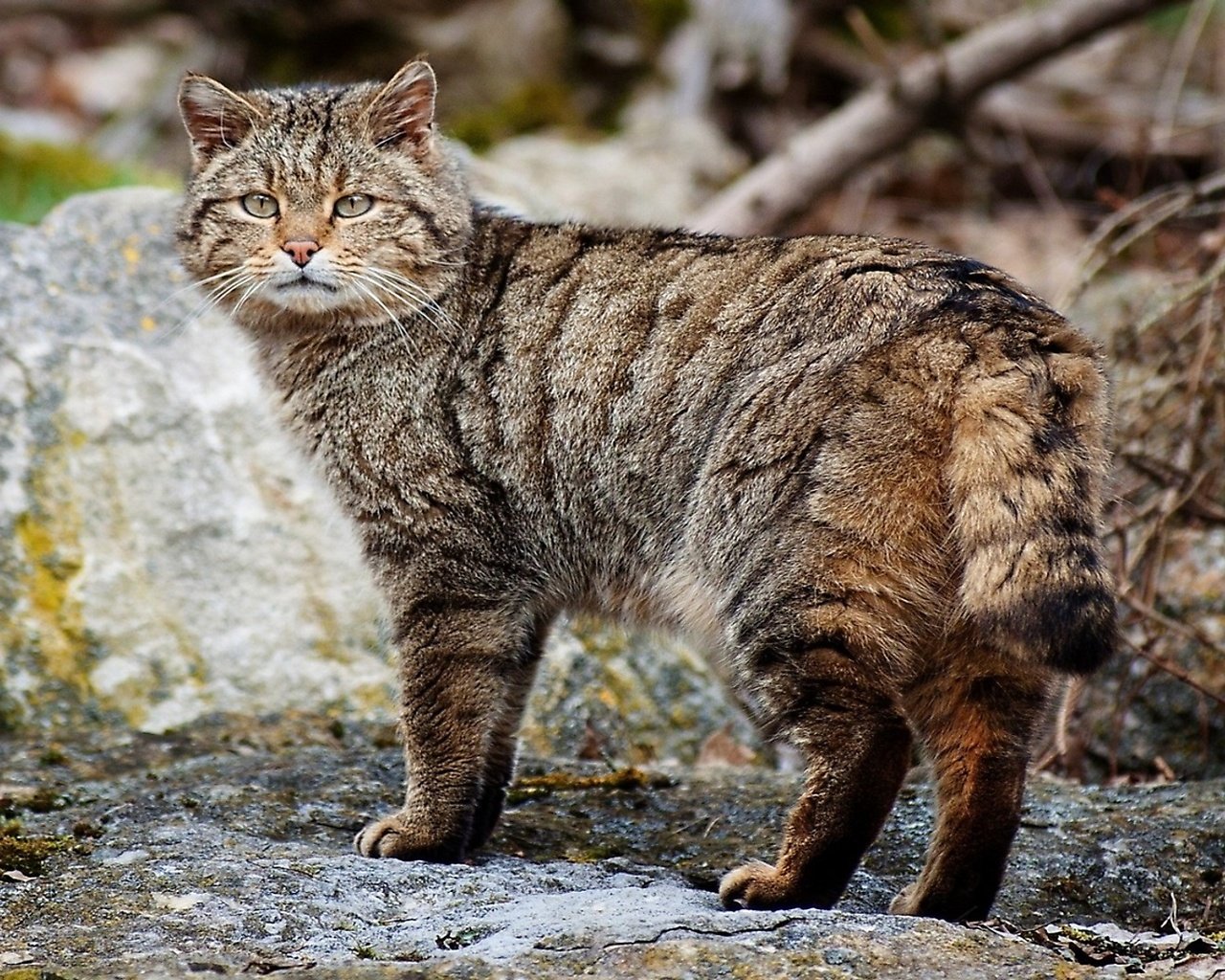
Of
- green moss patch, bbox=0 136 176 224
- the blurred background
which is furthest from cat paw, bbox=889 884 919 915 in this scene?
green moss patch, bbox=0 136 176 224

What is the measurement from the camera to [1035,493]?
11.1 feet

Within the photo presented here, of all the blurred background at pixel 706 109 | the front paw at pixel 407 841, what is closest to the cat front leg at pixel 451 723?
the front paw at pixel 407 841

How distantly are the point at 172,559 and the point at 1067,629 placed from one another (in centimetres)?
352

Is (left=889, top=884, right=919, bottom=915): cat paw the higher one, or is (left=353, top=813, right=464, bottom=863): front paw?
(left=889, top=884, right=919, bottom=915): cat paw

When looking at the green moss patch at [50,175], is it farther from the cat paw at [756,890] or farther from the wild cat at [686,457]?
the cat paw at [756,890]

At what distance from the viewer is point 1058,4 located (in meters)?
9.27

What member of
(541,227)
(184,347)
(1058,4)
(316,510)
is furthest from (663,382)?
(1058,4)

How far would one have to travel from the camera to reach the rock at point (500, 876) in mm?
2971

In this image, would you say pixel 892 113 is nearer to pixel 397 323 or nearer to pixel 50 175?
pixel 50 175

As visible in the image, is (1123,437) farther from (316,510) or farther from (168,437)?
(168,437)

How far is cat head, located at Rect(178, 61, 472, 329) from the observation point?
14.6ft

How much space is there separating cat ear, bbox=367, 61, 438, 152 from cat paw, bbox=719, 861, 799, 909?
251 centimetres

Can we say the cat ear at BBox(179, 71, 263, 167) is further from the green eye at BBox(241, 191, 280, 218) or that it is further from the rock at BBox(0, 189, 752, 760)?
the rock at BBox(0, 189, 752, 760)

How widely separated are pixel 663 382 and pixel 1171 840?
5.96 feet
